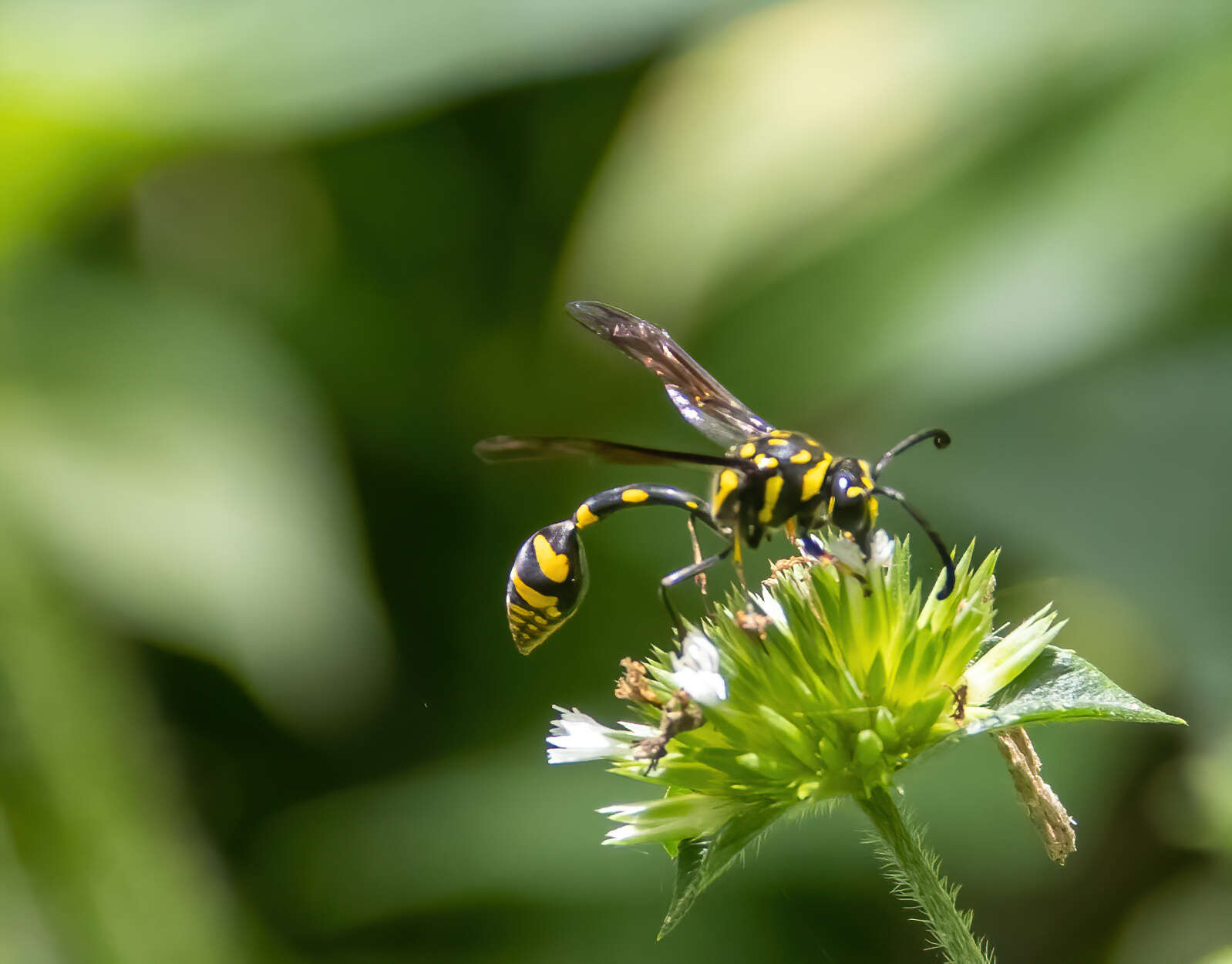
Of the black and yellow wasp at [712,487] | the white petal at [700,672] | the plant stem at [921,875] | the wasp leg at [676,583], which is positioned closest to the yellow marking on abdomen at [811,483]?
the black and yellow wasp at [712,487]

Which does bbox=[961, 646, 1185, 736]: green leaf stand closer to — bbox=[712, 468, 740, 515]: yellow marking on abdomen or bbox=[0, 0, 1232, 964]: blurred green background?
bbox=[712, 468, 740, 515]: yellow marking on abdomen

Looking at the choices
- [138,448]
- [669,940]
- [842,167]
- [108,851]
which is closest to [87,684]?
[108,851]

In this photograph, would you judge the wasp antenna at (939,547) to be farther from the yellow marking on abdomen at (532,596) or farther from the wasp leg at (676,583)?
the yellow marking on abdomen at (532,596)

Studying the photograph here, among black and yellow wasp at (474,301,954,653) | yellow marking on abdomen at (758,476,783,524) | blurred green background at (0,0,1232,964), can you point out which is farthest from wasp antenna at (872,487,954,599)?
blurred green background at (0,0,1232,964)

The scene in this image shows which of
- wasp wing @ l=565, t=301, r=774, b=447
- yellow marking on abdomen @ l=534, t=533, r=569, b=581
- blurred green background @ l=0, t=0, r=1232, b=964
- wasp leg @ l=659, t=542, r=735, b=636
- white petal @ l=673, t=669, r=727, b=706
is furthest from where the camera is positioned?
blurred green background @ l=0, t=0, r=1232, b=964

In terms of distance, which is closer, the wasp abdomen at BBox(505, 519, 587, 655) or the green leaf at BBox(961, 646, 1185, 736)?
the green leaf at BBox(961, 646, 1185, 736)

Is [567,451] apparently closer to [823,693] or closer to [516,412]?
[823,693]
